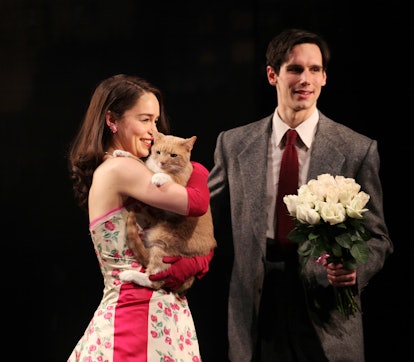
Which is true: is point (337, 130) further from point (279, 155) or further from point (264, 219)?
point (264, 219)

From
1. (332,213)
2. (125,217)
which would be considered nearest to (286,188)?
(332,213)

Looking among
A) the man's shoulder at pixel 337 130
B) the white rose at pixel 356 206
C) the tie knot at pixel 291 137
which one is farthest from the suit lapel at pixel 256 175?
the white rose at pixel 356 206

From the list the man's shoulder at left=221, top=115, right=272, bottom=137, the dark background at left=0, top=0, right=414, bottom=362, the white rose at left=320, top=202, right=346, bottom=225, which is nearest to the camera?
the white rose at left=320, top=202, right=346, bottom=225

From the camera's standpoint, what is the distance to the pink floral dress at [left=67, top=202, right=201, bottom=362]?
2574 millimetres

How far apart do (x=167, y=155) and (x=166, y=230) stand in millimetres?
296

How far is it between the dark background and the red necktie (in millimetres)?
494

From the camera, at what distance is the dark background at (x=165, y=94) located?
354cm

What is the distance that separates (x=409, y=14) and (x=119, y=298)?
Result: 2.07m

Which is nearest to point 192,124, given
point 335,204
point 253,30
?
point 253,30

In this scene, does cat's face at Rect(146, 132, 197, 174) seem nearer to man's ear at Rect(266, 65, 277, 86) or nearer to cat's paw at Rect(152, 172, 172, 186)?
cat's paw at Rect(152, 172, 172, 186)

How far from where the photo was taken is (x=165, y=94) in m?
3.59

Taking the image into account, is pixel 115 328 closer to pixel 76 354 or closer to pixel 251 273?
pixel 76 354

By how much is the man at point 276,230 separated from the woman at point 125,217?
433mm

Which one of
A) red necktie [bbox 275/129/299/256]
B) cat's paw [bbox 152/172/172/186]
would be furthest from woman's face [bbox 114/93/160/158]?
red necktie [bbox 275/129/299/256]
